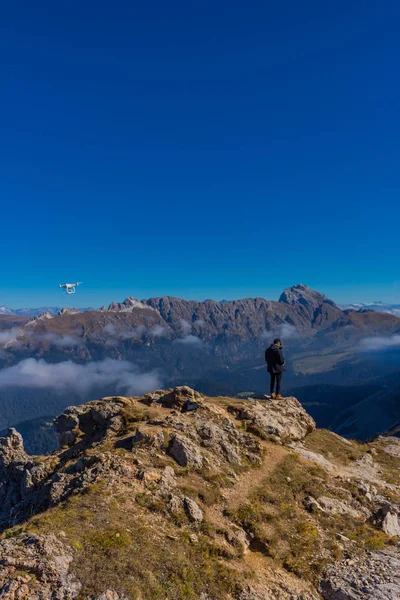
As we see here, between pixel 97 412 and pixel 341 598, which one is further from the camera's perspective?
pixel 97 412

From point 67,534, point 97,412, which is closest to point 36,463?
point 97,412

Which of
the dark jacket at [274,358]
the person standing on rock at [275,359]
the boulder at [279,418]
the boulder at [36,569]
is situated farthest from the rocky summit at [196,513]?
the dark jacket at [274,358]

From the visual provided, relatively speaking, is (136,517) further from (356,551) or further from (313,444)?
(313,444)

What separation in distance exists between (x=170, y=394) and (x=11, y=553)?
2491 centimetres

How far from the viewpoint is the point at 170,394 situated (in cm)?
3800

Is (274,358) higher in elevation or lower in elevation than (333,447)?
higher

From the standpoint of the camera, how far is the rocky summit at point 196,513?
14148mm

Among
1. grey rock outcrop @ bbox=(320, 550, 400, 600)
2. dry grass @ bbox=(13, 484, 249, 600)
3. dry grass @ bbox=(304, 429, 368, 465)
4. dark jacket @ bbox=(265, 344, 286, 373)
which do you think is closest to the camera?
dry grass @ bbox=(13, 484, 249, 600)

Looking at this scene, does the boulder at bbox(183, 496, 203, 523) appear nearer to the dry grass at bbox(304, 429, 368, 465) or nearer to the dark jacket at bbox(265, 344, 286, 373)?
the dry grass at bbox(304, 429, 368, 465)

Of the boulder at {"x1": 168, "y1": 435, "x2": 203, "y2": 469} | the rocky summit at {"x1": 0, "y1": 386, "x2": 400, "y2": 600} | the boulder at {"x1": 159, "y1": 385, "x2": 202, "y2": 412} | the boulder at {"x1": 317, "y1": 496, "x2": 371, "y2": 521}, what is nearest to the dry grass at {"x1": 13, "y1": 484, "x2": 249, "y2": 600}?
the rocky summit at {"x1": 0, "y1": 386, "x2": 400, "y2": 600}

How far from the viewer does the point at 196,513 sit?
1983 centimetres

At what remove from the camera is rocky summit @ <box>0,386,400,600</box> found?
14148mm

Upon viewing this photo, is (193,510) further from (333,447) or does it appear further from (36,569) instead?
Result: (333,447)

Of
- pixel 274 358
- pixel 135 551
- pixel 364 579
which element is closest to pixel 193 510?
pixel 135 551
